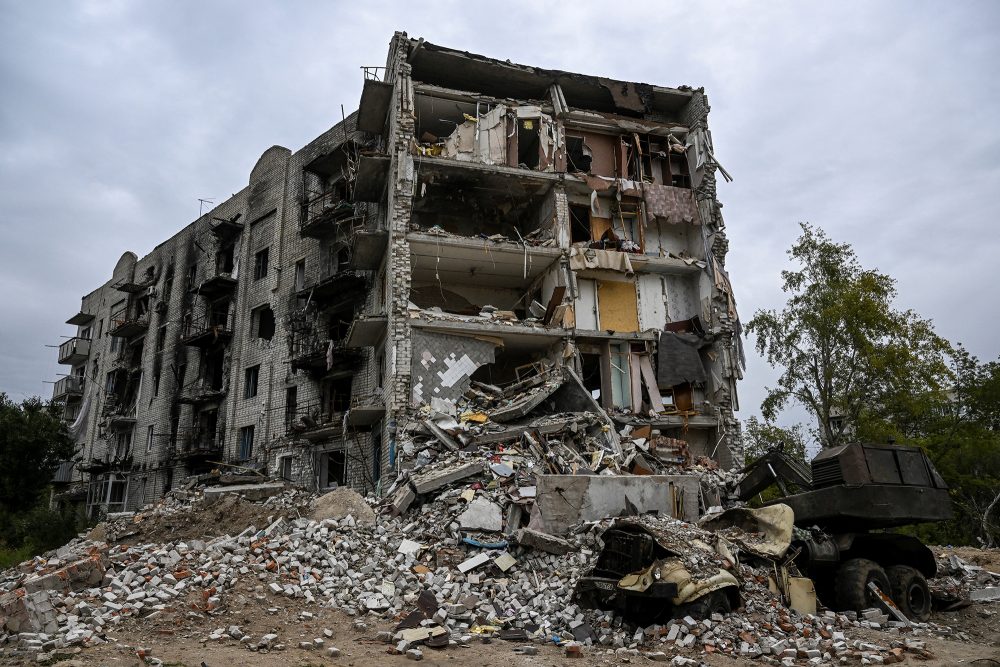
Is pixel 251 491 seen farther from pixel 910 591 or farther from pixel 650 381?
pixel 910 591

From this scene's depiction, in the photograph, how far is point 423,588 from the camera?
9039mm

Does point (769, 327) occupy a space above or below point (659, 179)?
below

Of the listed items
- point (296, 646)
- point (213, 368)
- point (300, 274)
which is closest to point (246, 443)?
point (213, 368)

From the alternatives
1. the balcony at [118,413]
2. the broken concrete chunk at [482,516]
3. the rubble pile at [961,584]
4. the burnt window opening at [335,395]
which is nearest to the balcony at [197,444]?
the balcony at [118,413]

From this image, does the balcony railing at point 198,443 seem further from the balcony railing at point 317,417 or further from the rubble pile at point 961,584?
the rubble pile at point 961,584

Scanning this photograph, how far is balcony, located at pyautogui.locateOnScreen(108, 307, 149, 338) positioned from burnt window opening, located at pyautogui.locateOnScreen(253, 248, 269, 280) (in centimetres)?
1086

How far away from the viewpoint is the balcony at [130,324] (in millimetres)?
34481

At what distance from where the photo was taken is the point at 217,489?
50.2 ft

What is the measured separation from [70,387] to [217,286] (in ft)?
67.9

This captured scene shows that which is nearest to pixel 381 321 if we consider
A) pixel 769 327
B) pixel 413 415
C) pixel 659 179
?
pixel 413 415

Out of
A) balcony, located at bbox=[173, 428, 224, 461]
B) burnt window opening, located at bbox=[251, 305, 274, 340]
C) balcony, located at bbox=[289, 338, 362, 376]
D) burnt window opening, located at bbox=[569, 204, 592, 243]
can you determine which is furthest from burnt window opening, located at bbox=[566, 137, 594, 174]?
balcony, located at bbox=[173, 428, 224, 461]

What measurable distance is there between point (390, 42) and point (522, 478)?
1467 cm

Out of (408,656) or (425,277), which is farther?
(425,277)

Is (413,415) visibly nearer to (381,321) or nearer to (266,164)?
(381,321)
